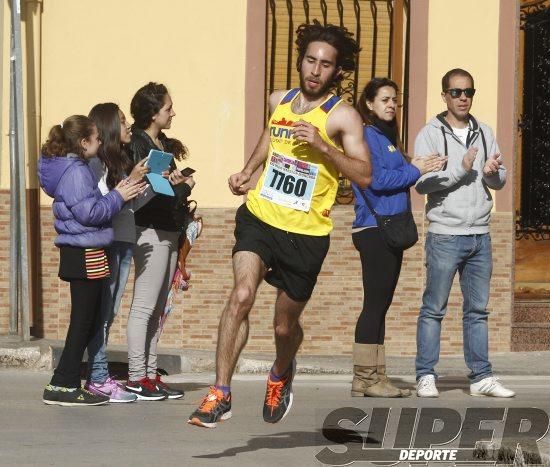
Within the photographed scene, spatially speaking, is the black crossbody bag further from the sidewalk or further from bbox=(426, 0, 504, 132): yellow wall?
bbox=(426, 0, 504, 132): yellow wall

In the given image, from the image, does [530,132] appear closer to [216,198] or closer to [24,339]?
[216,198]

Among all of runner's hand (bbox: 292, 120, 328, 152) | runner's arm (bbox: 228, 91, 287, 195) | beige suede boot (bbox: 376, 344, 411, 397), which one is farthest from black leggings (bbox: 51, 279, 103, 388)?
runner's hand (bbox: 292, 120, 328, 152)

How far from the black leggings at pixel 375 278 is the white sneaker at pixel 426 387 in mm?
399

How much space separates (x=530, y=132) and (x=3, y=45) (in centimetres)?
474

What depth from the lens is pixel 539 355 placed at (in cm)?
1360

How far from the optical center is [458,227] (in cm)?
1070

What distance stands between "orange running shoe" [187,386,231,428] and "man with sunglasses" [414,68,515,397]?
304cm

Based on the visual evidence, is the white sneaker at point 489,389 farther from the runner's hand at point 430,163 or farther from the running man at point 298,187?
the running man at point 298,187

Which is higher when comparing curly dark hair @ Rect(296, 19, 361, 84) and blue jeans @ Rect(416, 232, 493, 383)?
curly dark hair @ Rect(296, 19, 361, 84)

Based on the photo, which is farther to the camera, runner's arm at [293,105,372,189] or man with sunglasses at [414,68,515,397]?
man with sunglasses at [414,68,515,397]

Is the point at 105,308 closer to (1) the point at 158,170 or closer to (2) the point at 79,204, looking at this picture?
(2) the point at 79,204

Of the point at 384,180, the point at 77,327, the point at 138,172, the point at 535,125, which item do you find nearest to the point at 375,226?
the point at 384,180

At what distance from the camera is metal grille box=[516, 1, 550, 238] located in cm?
1441

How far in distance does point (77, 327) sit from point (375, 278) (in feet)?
6.47
